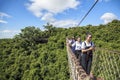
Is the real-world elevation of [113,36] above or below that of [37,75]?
above

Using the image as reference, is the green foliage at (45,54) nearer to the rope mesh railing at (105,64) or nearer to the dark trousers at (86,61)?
the rope mesh railing at (105,64)

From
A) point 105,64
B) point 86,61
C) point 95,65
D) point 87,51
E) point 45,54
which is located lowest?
point 45,54

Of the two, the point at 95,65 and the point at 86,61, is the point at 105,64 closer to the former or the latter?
the point at 95,65

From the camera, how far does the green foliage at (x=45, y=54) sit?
20.8 m

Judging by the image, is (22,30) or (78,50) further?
(22,30)

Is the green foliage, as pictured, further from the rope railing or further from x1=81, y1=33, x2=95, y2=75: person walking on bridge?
x1=81, y1=33, x2=95, y2=75: person walking on bridge

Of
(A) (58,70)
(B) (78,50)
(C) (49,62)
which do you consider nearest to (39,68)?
(C) (49,62)

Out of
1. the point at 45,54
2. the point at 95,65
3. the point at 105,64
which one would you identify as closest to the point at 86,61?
the point at 105,64

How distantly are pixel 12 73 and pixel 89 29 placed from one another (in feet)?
39.4

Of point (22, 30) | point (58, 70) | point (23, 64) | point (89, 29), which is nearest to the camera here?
point (58, 70)

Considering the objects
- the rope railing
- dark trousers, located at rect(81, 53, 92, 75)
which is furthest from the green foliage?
dark trousers, located at rect(81, 53, 92, 75)

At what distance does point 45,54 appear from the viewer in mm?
24234

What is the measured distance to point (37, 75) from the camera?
21.6 m

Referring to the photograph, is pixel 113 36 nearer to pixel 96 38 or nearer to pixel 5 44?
pixel 96 38
